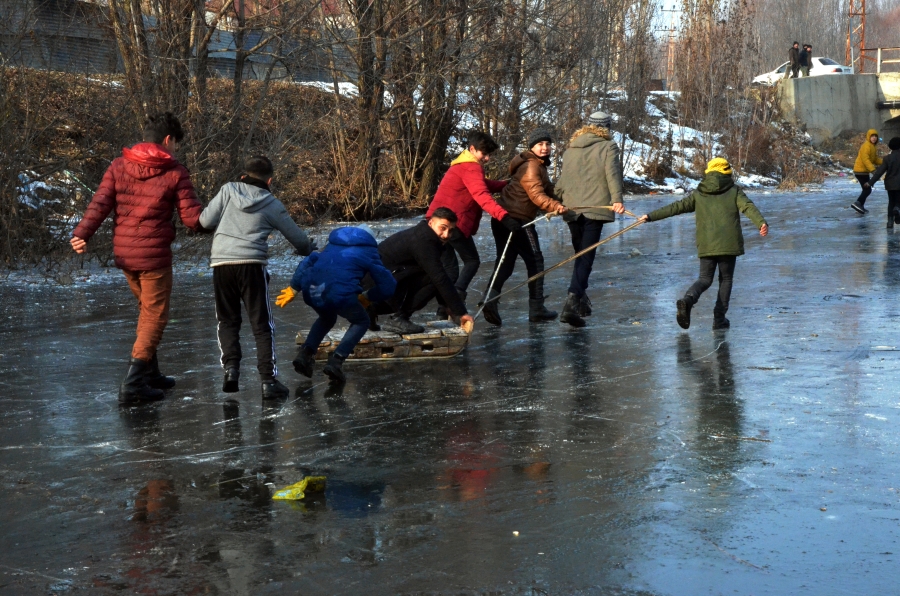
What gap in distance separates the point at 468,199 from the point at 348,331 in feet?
7.67

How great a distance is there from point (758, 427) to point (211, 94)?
11436 mm

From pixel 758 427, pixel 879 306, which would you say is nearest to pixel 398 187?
pixel 879 306

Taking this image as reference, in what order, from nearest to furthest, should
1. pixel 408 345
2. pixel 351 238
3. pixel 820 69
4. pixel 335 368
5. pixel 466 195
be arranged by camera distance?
pixel 335 368, pixel 351 238, pixel 408 345, pixel 466 195, pixel 820 69

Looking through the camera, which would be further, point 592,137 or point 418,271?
point 592,137

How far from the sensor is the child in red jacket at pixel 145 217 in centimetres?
677

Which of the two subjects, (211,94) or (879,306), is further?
(211,94)

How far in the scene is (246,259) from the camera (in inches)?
269

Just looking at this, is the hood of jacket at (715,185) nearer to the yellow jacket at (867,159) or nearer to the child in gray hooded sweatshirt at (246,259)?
the child in gray hooded sweatshirt at (246,259)

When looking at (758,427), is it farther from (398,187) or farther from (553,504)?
(398,187)

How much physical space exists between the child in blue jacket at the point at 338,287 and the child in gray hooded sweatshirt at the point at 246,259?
389mm

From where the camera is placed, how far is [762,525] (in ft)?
14.1

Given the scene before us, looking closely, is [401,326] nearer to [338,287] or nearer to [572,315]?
[338,287]

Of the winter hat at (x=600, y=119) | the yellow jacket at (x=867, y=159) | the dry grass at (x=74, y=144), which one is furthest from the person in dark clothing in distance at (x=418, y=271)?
the yellow jacket at (x=867, y=159)

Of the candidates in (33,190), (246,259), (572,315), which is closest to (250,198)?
(246,259)
